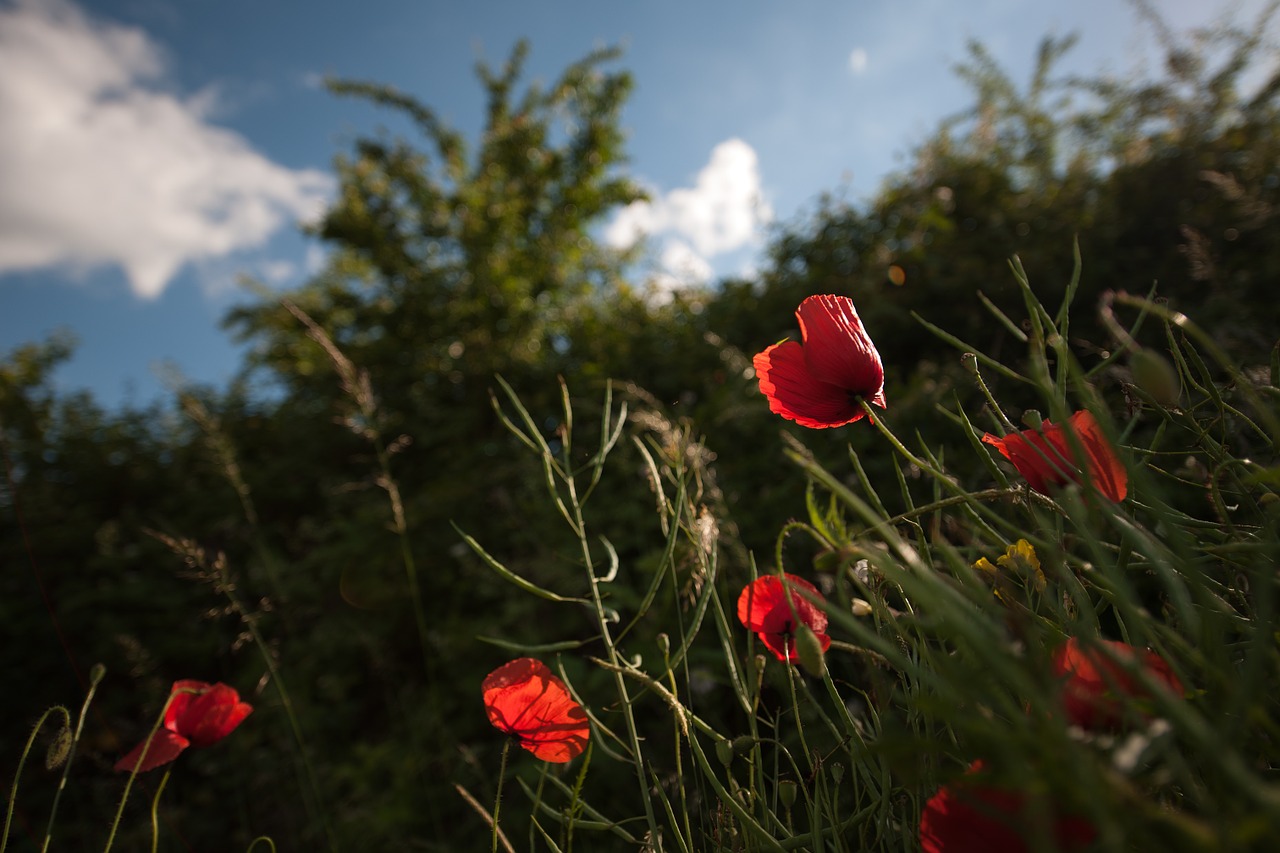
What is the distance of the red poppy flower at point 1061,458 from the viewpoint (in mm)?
384

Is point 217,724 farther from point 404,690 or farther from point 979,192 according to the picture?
point 979,192

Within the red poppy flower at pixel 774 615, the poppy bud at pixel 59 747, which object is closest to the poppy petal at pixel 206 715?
the poppy bud at pixel 59 747

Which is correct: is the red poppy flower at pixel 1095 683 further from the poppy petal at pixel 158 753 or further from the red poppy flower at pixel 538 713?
the poppy petal at pixel 158 753

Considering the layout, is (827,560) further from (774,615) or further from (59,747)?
(59,747)

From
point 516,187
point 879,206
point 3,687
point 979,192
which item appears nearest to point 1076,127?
point 979,192

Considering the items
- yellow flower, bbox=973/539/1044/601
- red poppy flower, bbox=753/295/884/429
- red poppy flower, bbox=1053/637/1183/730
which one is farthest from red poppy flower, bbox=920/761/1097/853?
red poppy flower, bbox=753/295/884/429

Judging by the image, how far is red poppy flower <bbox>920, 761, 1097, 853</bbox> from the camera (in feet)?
0.82

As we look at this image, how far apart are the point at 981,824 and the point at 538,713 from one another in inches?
15.5

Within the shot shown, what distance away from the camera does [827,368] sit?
561 mm

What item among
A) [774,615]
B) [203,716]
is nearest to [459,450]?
[203,716]

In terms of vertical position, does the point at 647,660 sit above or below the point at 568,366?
below

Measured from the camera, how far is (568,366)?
10.5 feet

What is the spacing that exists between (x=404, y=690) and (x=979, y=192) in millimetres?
3124

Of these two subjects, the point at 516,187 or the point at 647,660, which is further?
the point at 516,187
